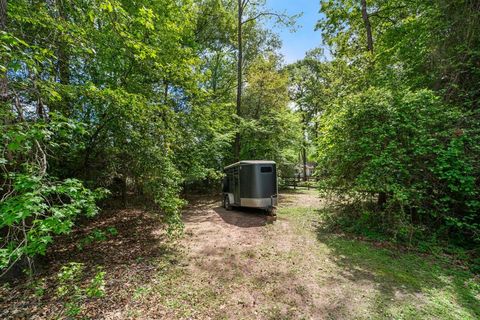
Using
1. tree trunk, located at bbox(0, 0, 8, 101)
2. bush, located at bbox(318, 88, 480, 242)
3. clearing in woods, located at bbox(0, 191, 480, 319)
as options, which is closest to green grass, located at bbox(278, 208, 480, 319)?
clearing in woods, located at bbox(0, 191, 480, 319)

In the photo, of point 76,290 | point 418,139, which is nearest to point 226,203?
point 76,290

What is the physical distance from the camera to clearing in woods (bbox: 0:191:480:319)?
Result: 3.05 metres

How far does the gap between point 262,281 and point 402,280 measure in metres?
2.51

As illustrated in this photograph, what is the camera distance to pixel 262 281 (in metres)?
3.81

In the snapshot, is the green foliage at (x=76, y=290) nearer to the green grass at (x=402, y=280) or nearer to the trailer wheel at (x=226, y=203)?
the green grass at (x=402, y=280)

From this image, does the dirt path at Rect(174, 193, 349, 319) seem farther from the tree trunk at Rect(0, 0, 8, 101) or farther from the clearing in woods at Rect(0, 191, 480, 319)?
the tree trunk at Rect(0, 0, 8, 101)

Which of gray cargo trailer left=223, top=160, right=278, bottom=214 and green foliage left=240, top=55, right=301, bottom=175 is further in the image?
green foliage left=240, top=55, right=301, bottom=175

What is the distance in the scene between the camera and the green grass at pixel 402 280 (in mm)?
2936

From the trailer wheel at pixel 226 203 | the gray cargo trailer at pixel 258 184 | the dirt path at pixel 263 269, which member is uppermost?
the gray cargo trailer at pixel 258 184

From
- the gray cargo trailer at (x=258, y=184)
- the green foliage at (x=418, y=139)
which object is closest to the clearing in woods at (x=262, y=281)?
the green foliage at (x=418, y=139)

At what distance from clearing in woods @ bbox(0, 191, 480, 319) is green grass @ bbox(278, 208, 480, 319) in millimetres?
16

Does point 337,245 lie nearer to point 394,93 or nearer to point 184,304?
point 184,304

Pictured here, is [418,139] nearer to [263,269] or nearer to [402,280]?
[402,280]

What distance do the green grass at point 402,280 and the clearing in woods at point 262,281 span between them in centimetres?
2
